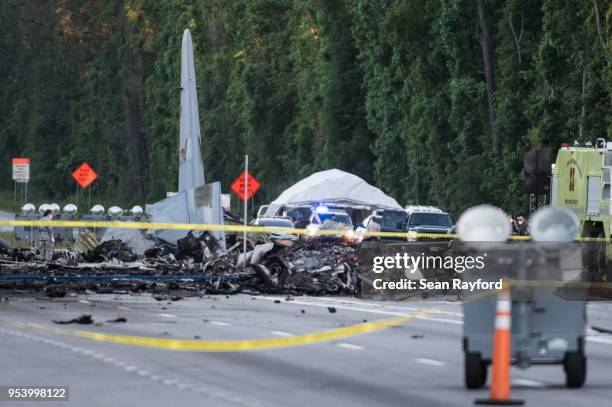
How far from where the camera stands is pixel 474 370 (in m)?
16.1

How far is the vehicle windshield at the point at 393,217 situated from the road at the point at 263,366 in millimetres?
34972

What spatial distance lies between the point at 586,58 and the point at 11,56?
314 feet

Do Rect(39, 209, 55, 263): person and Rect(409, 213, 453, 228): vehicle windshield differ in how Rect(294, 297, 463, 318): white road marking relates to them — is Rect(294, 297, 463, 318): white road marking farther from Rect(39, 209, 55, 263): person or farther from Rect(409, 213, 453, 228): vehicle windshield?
Rect(409, 213, 453, 228): vehicle windshield

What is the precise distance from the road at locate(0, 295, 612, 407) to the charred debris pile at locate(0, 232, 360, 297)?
6598 mm

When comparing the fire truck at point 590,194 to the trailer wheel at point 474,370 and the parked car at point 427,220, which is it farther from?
the trailer wheel at point 474,370

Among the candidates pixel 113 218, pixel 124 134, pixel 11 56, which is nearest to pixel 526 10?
pixel 113 218

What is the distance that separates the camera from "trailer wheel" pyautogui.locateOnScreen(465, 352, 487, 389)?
16031 mm

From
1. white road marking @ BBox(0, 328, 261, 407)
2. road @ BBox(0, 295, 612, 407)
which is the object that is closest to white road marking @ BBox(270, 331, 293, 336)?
road @ BBox(0, 295, 612, 407)

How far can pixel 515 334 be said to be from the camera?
1578 cm

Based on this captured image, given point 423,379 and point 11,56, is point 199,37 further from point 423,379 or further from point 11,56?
point 423,379

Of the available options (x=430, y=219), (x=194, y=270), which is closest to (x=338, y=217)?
(x=430, y=219)

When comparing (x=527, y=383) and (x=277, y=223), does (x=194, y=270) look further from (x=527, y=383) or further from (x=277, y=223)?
(x=527, y=383)

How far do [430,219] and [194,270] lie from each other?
70.4 feet

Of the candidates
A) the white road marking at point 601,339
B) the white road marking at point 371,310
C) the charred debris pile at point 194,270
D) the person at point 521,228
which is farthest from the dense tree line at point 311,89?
the white road marking at point 601,339
